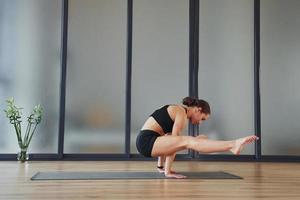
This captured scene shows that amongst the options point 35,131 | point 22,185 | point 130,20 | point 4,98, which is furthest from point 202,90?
point 22,185

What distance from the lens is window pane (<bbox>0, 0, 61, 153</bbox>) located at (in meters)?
5.34

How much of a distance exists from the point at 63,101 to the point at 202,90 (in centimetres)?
215

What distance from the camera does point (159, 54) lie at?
225 inches

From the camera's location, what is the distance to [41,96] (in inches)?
213

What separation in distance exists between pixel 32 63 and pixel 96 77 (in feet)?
3.20

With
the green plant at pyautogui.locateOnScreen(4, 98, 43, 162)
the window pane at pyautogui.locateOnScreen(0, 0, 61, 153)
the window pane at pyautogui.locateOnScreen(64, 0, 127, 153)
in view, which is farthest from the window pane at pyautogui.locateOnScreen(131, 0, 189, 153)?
the green plant at pyautogui.locateOnScreen(4, 98, 43, 162)

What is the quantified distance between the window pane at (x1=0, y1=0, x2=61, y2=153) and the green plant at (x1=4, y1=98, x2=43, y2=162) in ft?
0.31

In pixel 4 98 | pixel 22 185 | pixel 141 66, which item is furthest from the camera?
pixel 141 66

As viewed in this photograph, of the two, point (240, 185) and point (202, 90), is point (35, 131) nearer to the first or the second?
point (202, 90)

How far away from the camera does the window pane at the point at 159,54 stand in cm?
564

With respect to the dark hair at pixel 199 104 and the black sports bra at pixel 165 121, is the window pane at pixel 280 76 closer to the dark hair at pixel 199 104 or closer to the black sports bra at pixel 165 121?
the dark hair at pixel 199 104

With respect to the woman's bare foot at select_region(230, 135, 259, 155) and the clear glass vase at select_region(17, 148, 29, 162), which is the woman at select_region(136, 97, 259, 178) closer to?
the woman's bare foot at select_region(230, 135, 259, 155)

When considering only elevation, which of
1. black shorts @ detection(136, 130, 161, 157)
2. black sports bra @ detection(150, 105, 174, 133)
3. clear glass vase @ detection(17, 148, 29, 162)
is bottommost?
clear glass vase @ detection(17, 148, 29, 162)

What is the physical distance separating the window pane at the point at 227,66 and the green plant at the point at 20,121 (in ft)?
8.17
